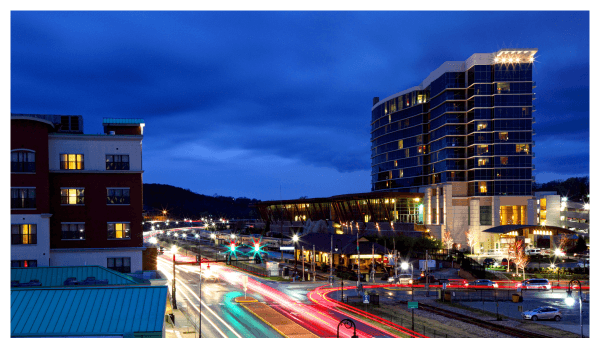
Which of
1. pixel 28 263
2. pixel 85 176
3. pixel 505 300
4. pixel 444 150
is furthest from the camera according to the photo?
pixel 444 150

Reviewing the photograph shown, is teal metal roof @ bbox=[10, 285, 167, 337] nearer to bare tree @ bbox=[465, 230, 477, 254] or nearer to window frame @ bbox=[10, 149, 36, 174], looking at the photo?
window frame @ bbox=[10, 149, 36, 174]

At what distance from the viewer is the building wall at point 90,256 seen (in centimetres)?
4816

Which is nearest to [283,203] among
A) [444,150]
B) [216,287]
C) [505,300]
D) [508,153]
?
[444,150]

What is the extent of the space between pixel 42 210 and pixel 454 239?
99.9m

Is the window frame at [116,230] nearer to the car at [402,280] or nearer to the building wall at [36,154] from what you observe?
the building wall at [36,154]

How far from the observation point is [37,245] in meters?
45.1

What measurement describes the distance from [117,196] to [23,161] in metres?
9.51

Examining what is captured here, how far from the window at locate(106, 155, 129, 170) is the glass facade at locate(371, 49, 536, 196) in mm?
100749

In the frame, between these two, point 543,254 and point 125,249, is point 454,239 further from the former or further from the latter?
point 125,249

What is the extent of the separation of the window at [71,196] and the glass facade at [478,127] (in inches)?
4112

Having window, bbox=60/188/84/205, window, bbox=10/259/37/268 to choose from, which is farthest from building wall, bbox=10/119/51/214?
window, bbox=10/259/37/268

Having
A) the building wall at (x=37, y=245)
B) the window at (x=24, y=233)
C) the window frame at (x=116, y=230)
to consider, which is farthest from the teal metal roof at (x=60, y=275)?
the window frame at (x=116, y=230)

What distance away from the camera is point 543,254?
104 m

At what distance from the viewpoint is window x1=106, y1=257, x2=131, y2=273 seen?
163 ft
